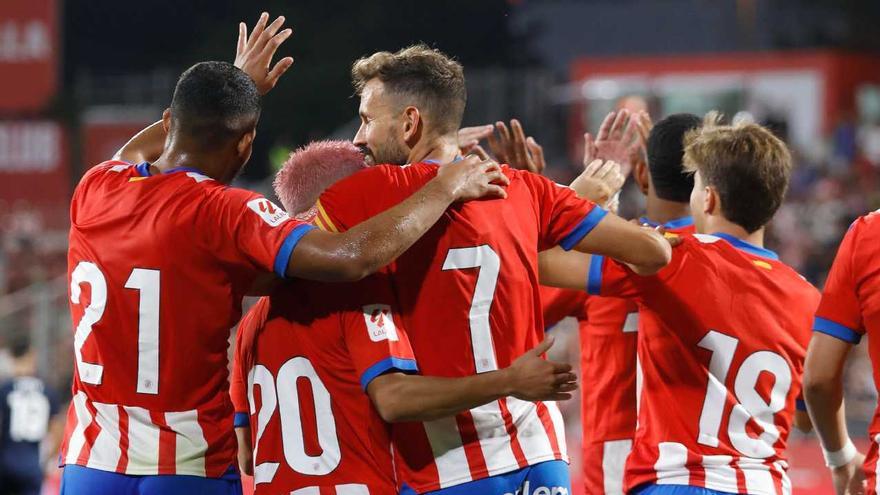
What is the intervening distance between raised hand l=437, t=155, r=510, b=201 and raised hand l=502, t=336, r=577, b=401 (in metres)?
0.52

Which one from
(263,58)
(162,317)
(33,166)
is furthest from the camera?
(33,166)

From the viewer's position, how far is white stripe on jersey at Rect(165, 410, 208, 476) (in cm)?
364

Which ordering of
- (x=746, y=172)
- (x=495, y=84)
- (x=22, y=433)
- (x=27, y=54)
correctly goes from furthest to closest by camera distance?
(x=27, y=54), (x=495, y=84), (x=22, y=433), (x=746, y=172)

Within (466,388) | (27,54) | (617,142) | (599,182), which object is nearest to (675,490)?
(466,388)

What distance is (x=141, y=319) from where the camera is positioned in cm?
363

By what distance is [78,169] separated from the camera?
26219 millimetres

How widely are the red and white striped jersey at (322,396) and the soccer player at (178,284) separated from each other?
14cm

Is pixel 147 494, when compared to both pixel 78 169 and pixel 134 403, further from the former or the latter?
pixel 78 169

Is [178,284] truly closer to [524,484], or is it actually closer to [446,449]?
[446,449]

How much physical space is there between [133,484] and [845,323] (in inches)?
87.6

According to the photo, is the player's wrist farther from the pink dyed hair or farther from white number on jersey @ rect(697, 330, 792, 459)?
the pink dyed hair

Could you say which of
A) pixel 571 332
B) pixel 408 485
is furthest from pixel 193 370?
pixel 571 332

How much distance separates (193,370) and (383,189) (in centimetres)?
79

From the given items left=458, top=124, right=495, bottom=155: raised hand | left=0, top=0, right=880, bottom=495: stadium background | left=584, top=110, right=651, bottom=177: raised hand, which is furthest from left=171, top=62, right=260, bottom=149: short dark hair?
left=0, top=0, right=880, bottom=495: stadium background
